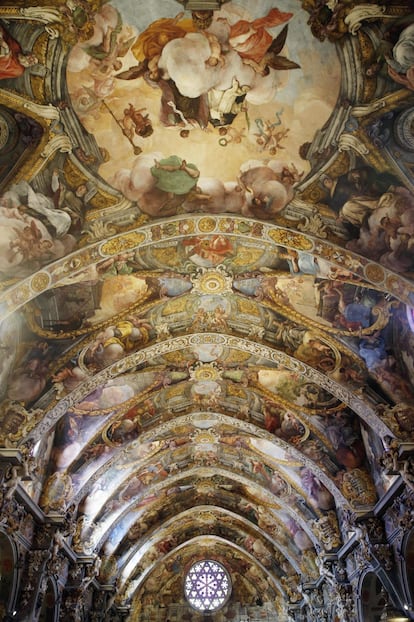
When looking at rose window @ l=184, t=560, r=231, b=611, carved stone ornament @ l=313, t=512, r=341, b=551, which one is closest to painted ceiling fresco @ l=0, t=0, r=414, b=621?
carved stone ornament @ l=313, t=512, r=341, b=551

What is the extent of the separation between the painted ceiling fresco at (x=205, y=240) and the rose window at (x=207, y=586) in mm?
12725

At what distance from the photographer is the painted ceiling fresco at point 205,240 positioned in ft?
30.0

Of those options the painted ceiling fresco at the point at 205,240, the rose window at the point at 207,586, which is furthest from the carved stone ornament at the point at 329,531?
the rose window at the point at 207,586

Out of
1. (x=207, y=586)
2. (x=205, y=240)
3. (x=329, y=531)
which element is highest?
(x=205, y=240)

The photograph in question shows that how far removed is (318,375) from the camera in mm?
15312

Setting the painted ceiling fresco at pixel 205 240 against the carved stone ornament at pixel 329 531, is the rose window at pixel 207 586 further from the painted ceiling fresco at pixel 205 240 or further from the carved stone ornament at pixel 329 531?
the carved stone ornament at pixel 329 531

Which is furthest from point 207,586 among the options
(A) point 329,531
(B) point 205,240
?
(B) point 205,240

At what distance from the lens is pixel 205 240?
42.0 ft

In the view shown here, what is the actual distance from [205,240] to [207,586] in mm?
26060

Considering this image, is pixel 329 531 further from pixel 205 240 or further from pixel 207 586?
pixel 207 586

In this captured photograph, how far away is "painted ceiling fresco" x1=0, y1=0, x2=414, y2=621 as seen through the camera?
30.0 feet

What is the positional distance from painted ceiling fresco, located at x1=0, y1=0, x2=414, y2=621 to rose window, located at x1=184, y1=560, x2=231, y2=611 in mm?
12725

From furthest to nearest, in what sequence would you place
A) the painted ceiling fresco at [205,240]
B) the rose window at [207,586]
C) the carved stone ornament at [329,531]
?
the rose window at [207,586] < the carved stone ornament at [329,531] < the painted ceiling fresco at [205,240]

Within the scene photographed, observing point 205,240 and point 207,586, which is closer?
point 205,240
